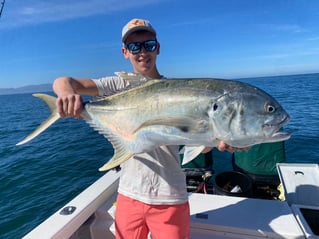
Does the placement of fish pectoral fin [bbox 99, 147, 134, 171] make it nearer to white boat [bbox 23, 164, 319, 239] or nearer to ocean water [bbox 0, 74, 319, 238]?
white boat [bbox 23, 164, 319, 239]

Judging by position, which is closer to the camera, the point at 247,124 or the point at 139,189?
the point at 247,124

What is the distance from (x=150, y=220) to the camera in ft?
7.75

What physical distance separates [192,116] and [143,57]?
911mm

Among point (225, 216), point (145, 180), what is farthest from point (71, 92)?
point (225, 216)

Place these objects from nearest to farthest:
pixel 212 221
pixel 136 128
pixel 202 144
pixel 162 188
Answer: pixel 202 144
pixel 136 128
pixel 162 188
pixel 212 221

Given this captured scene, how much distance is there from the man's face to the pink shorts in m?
1.25

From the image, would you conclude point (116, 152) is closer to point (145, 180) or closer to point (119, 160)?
Answer: point (119, 160)

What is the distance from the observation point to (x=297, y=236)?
8.77 ft

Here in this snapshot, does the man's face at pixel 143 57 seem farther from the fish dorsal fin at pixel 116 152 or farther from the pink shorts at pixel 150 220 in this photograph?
the pink shorts at pixel 150 220

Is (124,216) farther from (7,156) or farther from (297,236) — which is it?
(7,156)

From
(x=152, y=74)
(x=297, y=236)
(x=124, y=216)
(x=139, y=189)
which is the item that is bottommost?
(x=297, y=236)

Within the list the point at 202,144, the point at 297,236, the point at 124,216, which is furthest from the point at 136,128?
the point at 297,236

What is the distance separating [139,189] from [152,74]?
1117mm

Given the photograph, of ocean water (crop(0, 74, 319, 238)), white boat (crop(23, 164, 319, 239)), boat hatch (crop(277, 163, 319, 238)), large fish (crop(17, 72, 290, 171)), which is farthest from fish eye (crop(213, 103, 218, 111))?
ocean water (crop(0, 74, 319, 238))
